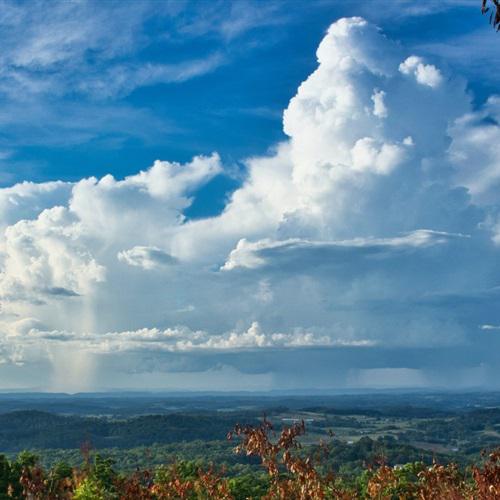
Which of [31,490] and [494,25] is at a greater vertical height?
[494,25]

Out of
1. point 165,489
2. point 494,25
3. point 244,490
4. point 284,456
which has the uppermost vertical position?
point 494,25

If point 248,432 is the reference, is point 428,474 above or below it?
below

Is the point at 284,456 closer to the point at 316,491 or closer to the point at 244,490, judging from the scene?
the point at 316,491

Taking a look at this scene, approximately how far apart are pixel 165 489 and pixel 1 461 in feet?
130

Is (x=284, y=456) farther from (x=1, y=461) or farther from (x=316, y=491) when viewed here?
(x=1, y=461)

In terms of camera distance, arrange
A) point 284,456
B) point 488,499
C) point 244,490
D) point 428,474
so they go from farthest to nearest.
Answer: point 244,490 → point 428,474 → point 284,456 → point 488,499

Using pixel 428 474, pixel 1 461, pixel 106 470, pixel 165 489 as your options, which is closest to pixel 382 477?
pixel 428 474

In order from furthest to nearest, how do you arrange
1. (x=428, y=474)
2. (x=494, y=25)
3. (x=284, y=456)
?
(x=428, y=474) < (x=284, y=456) < (x=494, y=25)

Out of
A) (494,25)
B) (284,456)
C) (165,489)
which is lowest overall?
(165,489)

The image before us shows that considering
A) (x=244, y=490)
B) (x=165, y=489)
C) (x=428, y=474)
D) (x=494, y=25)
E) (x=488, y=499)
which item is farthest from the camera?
(x=244, y=490)

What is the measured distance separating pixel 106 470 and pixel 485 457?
1507 inches

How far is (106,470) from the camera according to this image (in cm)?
5062

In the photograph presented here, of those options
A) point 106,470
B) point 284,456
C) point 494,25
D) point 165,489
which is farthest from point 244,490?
point 494,25

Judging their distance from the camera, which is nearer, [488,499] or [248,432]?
[488,499]
